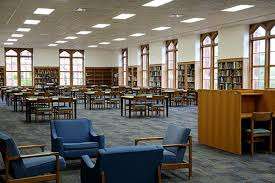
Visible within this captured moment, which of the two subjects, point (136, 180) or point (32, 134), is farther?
point (32, 134)

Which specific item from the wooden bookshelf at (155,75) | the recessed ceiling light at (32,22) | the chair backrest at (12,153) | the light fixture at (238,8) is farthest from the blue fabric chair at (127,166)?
the wooden bookshelf at (155,75)

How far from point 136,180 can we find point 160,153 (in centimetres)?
38

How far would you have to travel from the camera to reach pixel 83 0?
992 centimetres

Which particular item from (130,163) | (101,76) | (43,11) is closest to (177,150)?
(130,163)

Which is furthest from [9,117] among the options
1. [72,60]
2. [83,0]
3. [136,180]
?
[72,60]

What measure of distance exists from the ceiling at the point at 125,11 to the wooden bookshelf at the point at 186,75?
7.56 ft

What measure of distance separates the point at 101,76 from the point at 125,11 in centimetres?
1790

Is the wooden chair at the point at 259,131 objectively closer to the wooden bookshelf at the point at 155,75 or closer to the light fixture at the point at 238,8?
A: the light fixture at the point at 238,8

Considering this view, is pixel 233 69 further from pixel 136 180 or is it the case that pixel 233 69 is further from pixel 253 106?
pixel 136 180

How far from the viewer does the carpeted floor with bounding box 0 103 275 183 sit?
17.8 feet

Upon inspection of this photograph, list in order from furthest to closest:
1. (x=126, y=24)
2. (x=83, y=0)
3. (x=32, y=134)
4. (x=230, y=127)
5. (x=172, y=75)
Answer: (x=172, y=75) → (x=126, y=24) → (x=83, y=0) → (x=32, y=134) → (x=230, y=127)

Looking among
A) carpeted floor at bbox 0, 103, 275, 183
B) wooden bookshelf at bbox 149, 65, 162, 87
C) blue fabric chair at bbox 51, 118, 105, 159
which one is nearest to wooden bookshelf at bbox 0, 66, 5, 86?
wooden bookshelf at bbox 149, 65, 162, 87

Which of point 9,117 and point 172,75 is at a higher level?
point 172,75

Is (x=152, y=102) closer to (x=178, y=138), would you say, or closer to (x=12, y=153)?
(x=178, y=138)
